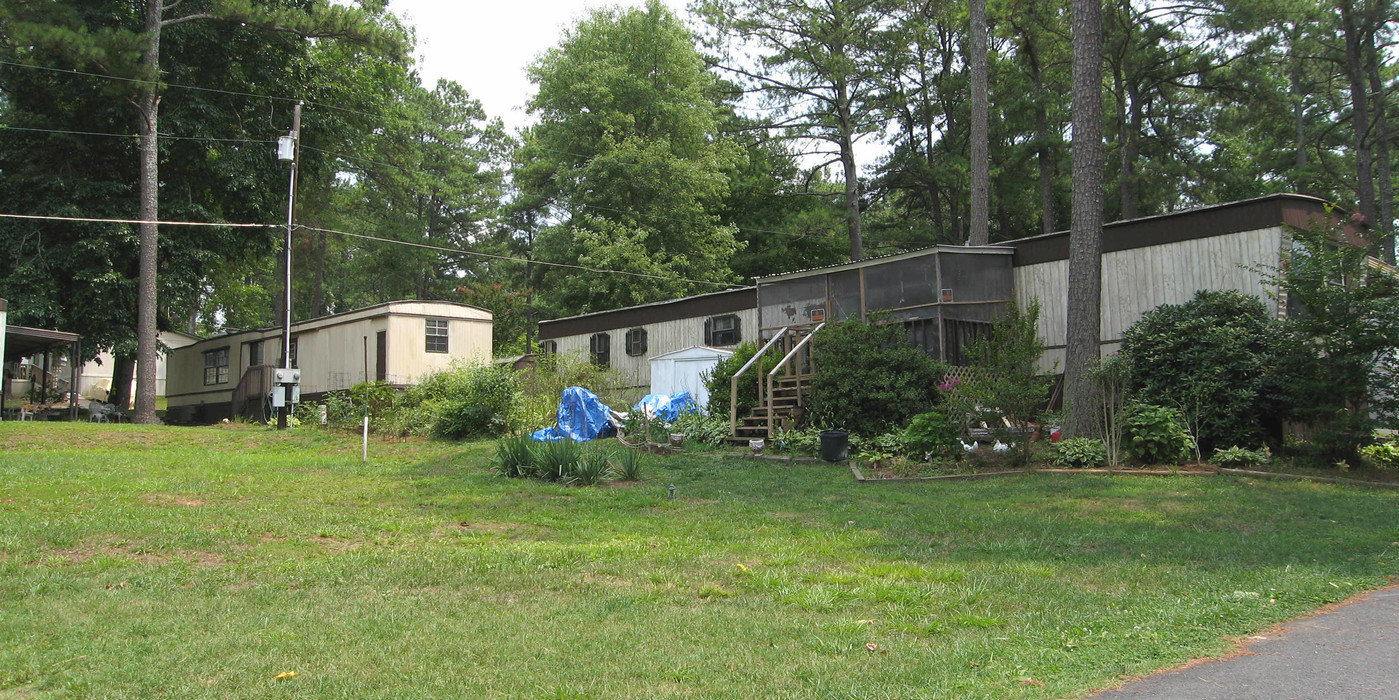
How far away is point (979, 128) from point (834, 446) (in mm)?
9840

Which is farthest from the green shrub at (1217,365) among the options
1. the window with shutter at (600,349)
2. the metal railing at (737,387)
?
the window with shutter at (600,349)

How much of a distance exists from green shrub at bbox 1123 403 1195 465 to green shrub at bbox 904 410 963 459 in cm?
234

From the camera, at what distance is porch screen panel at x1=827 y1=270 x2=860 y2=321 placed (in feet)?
60.1

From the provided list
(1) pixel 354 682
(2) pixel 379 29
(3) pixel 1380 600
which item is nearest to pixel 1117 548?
(3) pixel 1380 600

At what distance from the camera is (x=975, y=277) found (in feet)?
55.6

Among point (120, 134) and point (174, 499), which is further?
point (120, 134)

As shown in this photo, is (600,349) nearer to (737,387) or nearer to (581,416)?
(581,416)

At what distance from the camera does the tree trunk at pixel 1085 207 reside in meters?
13.6

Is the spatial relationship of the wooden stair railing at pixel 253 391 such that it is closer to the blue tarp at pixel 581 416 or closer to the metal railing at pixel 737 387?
the blue tarp at pixel 581 416

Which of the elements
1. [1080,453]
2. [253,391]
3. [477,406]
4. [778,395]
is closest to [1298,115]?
[778,395]

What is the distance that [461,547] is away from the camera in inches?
291

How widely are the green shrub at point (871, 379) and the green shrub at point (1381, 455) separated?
19.5 feet

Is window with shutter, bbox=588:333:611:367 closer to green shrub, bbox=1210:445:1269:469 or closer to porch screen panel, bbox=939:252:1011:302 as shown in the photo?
porch screen panel, bbox=939:252:1011:302

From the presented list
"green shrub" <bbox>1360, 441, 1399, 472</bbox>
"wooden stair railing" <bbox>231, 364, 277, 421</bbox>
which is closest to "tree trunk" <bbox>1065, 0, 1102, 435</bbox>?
"green shrub" <bbox>1360, 441, 1399, 472</bbox>
